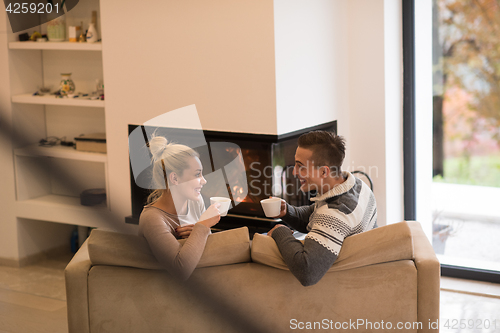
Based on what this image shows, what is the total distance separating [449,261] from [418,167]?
2.24ft

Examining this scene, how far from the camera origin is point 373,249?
5.53ft

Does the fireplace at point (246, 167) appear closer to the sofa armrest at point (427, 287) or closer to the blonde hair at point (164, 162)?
the blonde hair at point (164, 162)

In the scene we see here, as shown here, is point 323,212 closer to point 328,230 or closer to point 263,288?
point 328,230

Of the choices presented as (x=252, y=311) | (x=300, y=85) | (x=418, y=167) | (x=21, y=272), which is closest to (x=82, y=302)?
(x=252, y=311)

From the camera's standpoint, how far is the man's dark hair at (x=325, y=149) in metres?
1.95

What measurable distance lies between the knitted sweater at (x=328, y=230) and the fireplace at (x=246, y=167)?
0.90 metres

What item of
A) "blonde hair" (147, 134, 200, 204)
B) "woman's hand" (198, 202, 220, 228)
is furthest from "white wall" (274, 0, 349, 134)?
"woman's hand" (198, 202, 220, 228)

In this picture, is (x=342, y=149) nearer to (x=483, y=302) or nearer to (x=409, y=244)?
(x=409, y=244)

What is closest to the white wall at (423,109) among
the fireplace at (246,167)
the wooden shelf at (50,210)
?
the fireplace at (246,167)

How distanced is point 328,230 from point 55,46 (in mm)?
2532

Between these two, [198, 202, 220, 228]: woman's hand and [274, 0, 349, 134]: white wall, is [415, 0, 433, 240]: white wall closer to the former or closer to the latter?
[274, 0, 349, 134]: white wall

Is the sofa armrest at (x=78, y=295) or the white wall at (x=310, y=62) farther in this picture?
the white wall at (x=310, y=62)

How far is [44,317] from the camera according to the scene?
282 cm

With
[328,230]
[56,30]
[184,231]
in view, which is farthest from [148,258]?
[56,30]
